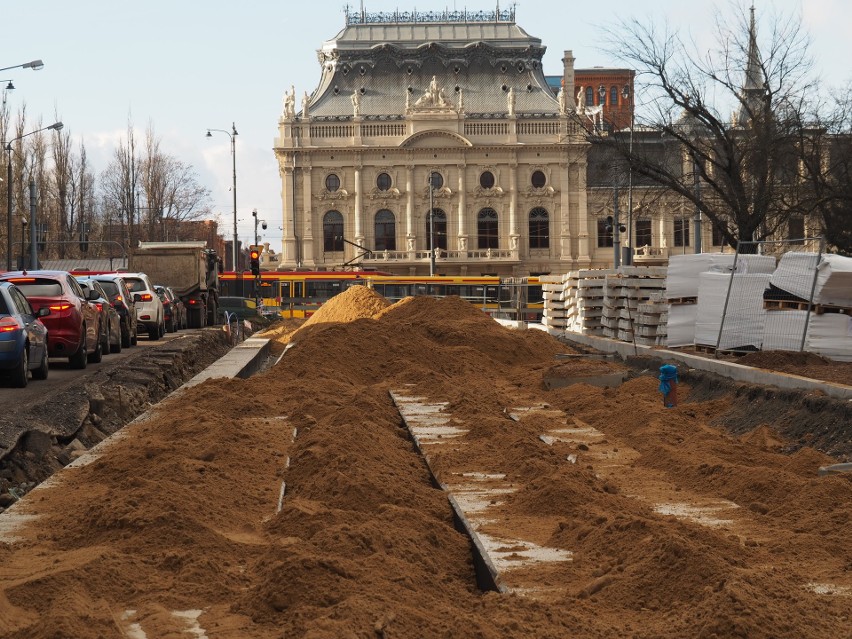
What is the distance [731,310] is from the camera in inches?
923

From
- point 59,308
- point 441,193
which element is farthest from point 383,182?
point 59,308

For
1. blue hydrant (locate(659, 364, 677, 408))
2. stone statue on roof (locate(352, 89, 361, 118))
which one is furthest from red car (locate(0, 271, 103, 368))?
stone statue on roof (locate(352, 89, 361, 118))

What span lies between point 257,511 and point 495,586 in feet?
9.40

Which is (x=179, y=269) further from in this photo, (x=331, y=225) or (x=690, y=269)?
(x=331, y=225)

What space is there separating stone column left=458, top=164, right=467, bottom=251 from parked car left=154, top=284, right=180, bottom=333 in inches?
2610

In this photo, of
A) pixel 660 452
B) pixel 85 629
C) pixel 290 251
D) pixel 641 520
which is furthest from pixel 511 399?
pixel 290 251

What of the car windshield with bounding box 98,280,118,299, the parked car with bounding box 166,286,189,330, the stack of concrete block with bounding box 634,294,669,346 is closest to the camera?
the stack of concrete block with bounding box 634,294,669,346

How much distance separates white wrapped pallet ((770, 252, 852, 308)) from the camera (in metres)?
20.5

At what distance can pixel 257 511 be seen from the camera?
9898 millimetres

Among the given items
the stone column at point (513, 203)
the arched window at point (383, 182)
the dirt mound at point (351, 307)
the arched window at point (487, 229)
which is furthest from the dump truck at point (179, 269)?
the arched window at point (487, 229)

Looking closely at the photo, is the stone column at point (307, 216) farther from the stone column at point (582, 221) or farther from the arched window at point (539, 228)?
the stone column at point (582, 221)

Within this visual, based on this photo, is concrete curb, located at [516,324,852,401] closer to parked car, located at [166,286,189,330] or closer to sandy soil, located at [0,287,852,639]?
sandy soil, located at [0,287,852,639]

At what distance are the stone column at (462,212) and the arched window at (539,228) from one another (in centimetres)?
551

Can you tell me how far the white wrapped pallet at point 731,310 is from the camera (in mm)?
22781
